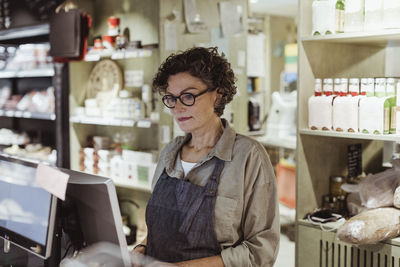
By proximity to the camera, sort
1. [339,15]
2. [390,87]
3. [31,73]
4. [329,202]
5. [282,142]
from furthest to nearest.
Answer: [282,142] → [31,73] → [329,202] → [339,15] → [390,87]

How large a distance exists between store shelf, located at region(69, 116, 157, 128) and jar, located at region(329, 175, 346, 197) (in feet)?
5.39

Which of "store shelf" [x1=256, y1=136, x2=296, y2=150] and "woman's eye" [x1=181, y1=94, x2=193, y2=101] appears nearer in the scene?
"woman's eye" [x1=181, y1=94, x2=193, y2=101]

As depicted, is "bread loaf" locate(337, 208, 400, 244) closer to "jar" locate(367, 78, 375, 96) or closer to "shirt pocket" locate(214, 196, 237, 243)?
"jar" locate(367, 78, 375, 96)

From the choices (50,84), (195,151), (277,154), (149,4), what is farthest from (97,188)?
(277,154)

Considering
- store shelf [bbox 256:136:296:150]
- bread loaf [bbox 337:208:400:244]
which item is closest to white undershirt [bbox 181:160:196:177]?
bread loaf [bbox 337:208:400:244]

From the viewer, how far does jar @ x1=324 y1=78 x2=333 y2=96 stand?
101 inches

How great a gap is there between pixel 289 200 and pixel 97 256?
4530 millimetres

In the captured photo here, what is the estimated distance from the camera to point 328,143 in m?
2.83

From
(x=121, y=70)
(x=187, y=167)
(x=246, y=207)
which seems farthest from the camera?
(x=121, y=70)

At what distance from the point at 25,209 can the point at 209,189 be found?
2.26ft

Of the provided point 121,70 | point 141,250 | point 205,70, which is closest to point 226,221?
point 141,250

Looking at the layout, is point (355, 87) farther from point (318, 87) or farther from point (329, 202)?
point (329, 202)

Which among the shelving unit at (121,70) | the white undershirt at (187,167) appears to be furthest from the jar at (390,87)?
the shelving unit at (121,70)

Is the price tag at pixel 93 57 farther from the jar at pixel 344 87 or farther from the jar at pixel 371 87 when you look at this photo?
the jar at pixel 371 87
